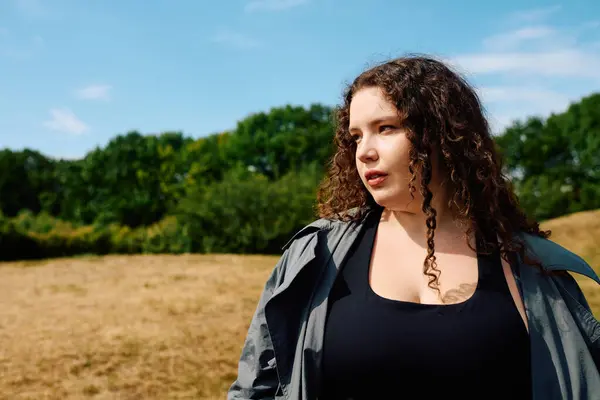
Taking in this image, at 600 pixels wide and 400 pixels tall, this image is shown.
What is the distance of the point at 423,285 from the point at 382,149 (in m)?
0.50

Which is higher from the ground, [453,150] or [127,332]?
[453,150]

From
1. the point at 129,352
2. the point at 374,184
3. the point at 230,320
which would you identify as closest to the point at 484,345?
the point at 374,184

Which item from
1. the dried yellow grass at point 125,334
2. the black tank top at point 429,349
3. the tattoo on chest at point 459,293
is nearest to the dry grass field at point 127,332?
the dried yellow grass at point 125,334

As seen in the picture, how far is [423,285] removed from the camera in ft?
6.97

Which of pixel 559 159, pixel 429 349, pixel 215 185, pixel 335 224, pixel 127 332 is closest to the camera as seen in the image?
pixel 429 349

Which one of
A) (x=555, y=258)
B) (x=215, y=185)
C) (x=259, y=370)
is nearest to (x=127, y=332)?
(x=259, y=370)

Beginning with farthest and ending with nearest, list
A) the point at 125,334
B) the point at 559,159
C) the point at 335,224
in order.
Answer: the point at 559,159
the point at 125,334
the point at 335,224

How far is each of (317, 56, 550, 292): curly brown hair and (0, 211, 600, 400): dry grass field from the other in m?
4.81

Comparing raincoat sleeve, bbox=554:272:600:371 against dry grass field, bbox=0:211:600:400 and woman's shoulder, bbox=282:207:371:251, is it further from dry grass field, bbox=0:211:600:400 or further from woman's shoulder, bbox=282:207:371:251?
dry grass field, bbox=0:211:600:400

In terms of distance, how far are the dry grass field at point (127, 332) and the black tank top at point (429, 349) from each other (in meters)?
4.67

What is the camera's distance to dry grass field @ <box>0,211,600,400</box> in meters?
6.55

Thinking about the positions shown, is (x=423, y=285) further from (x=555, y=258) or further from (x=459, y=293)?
(x=555, y=258)

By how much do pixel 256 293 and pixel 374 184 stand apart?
9.81 metres

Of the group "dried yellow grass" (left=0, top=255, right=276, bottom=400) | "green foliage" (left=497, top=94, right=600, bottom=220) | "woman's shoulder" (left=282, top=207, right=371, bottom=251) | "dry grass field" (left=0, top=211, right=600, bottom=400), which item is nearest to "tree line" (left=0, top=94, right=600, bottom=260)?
"green foliage" (left=497, top=94, right=600, bottom=220)
